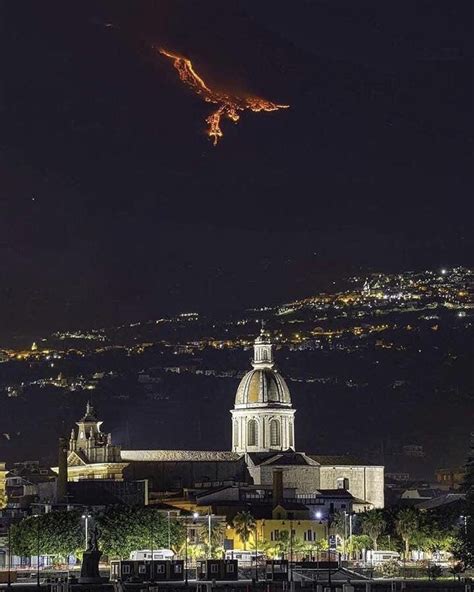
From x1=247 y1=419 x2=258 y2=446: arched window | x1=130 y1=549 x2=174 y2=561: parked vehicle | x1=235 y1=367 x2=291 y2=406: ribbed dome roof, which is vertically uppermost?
x1=235 y1=367 x2=291 y2=406: ribbed dome roof

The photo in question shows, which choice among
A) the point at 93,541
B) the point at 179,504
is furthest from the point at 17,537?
the point at 179,504

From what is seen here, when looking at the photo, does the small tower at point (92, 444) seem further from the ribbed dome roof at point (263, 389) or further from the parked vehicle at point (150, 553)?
the parked vehicle at point (150, 553)


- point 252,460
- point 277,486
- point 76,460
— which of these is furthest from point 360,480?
point 76,460

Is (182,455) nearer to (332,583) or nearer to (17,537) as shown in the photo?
(17,537)

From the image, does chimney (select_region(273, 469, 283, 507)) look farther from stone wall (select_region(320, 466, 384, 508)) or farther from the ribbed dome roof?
the ribbed dome roof

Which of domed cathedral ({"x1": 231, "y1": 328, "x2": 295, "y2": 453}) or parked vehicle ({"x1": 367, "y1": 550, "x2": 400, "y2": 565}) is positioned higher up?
domed cathedral ({"x1": 231, "y1": 328, "x2": 295, "y2": 453})

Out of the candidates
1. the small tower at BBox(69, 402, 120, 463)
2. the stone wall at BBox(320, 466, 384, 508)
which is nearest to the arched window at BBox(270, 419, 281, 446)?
the stone wall at BBox(320, 466, 384, 508)

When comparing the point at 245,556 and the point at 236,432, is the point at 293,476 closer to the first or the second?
the point at 236,432

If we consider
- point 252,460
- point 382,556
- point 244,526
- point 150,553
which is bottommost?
point 150,553
